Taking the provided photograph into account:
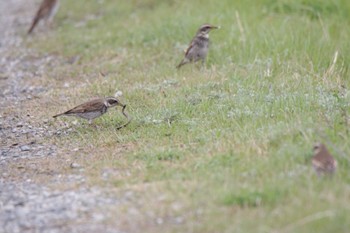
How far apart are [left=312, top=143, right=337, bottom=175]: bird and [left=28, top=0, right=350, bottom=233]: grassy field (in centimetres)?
8

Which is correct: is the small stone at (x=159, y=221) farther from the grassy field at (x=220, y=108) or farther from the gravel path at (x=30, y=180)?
the gravel path at (x=30, y=180)

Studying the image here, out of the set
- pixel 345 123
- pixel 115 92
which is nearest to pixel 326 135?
Answer: pixel 345 123

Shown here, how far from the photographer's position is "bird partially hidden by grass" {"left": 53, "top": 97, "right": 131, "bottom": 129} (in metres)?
9.35

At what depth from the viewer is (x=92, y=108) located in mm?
9352

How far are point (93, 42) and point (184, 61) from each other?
2733 millimetres

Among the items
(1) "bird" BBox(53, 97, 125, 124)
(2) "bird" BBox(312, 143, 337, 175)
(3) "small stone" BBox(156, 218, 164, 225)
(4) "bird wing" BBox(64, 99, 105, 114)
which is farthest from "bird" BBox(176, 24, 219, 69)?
(3) "small stone" BBox(156, 218, 164, 225)

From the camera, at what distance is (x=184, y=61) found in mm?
11875

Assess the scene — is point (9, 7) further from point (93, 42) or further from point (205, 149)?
point (205, 149)

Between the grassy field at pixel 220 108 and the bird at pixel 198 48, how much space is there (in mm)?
150

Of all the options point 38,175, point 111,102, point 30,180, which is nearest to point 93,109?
point 111,102

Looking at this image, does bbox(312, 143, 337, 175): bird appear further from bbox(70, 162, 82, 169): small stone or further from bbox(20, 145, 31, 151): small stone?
bbox(20, 145, 31, 151): small stone

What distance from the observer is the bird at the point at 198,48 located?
1166 cm

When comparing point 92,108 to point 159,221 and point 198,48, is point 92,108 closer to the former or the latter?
point 198,48

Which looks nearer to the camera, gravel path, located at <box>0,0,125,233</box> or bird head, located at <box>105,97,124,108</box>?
gravel path, located at <box>0,0,125,233</box>
